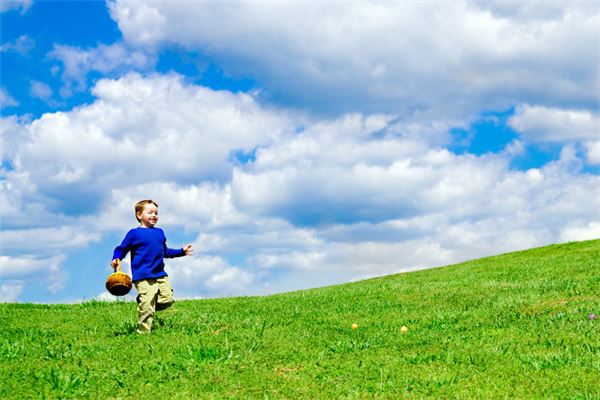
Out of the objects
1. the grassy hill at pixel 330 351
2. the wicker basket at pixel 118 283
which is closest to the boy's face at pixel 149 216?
the wicker basket at pixel 118 283

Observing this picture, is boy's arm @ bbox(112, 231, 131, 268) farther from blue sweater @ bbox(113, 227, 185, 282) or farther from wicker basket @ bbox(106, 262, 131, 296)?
wicker basket @ bbox(106, 262, 131, 296)

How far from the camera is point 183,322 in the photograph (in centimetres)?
1520

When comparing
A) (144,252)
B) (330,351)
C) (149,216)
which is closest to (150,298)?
(144,252)

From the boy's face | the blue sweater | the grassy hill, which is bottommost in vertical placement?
the grassy hill

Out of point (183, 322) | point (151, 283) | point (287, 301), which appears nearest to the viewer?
point (151, 283)

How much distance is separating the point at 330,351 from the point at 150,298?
4.76 meters

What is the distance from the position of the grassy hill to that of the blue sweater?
1312mm

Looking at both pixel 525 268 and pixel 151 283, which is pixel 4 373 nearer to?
pixel 151 283

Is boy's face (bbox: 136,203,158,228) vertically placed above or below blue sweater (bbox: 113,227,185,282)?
above

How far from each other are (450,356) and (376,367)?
1.27 metres

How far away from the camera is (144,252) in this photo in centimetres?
1388

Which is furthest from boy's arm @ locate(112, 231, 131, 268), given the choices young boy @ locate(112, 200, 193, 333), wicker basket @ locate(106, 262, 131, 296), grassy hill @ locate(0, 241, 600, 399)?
grassy hill @ locate(0, 241, 600, 399)

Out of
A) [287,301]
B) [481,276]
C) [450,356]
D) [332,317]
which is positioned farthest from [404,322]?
[481,276]

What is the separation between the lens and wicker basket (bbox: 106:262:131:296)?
13.6 m
